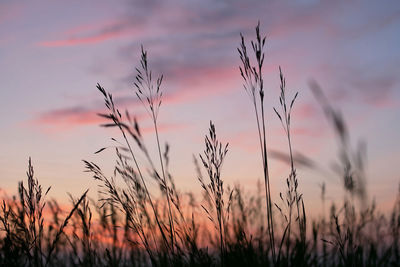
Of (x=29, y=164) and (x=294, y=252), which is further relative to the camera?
(x=294, y=252)

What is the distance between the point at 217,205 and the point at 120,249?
225cm

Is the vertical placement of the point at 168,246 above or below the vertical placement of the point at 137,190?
below

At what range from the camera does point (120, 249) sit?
5078 mm

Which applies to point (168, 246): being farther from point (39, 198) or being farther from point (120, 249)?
A: point (120, 249)

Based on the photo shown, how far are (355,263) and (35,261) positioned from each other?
77.1 inches

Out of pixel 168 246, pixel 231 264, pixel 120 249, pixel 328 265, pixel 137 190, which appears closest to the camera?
pixel 168 246

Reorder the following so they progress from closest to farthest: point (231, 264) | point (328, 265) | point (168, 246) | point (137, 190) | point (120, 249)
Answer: point (168, 246)
point (137, 190)
point (231, 264)
point (328, 265)
point (120, 249)

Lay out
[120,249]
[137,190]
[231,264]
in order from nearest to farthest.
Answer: [137,190] → [231,264] → [120,249]

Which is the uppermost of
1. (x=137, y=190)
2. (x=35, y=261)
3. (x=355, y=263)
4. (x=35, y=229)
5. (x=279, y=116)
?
(x=279, y=116)

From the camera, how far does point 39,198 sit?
327cm

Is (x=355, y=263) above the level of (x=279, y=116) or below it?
below

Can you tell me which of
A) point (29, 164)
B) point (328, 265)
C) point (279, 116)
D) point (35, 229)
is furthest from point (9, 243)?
point (328, 265)

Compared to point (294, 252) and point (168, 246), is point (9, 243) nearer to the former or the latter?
point (168, 246)

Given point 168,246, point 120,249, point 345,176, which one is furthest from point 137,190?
point 120,249
